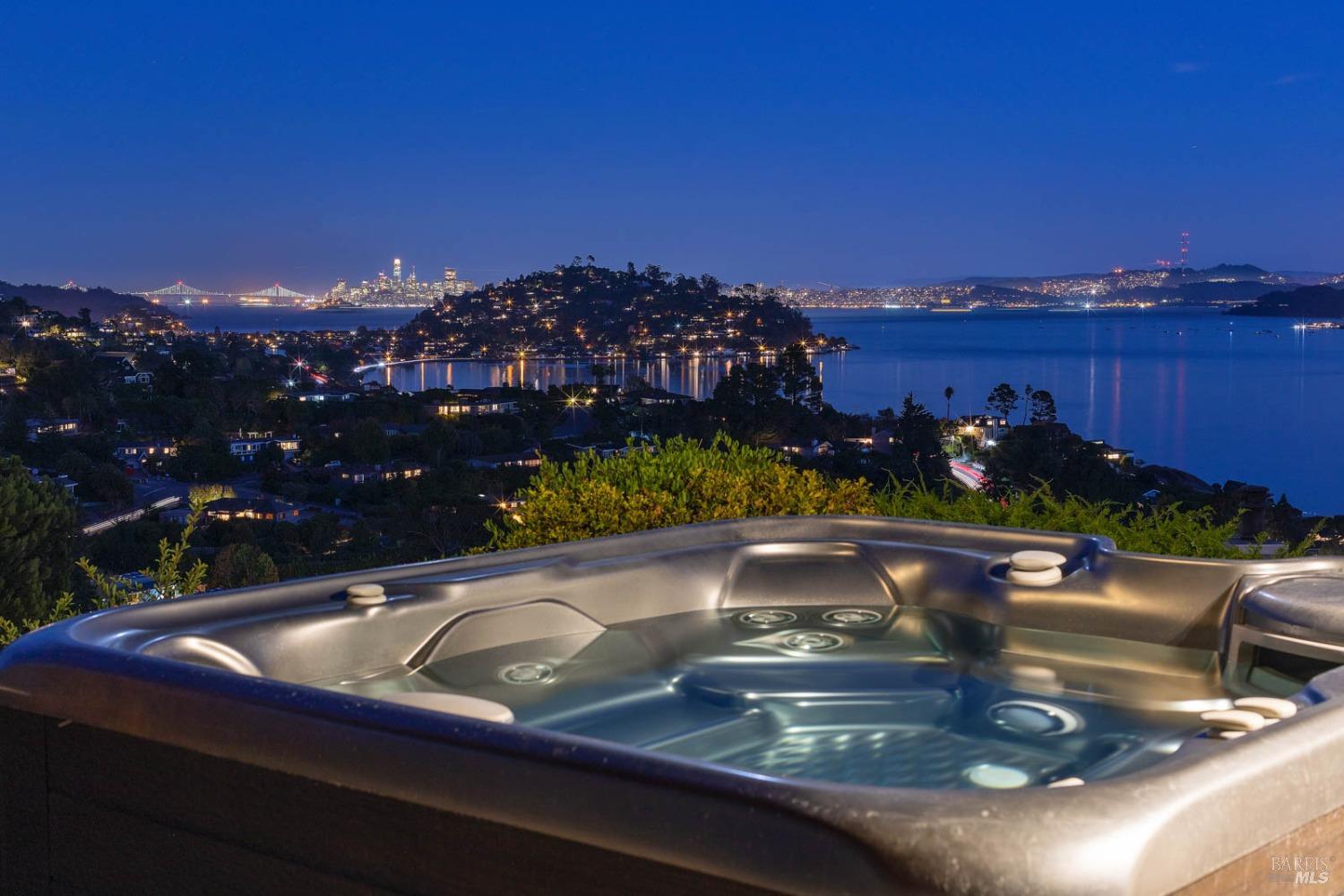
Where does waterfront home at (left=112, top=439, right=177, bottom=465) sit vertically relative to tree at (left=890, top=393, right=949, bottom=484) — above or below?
below

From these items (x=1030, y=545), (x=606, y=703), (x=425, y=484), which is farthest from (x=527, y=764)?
(x=425, y=484)

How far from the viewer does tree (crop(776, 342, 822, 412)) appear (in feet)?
91.2

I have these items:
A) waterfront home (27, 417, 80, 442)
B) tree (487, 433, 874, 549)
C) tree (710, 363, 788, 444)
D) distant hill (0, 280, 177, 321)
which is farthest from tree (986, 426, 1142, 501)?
distant hill (0, 280, 177, 321)

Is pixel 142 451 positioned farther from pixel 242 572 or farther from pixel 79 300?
pixel 79 300

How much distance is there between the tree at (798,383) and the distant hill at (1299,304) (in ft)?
84.2

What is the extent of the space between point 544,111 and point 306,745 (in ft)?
109

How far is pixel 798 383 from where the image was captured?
28453 mm

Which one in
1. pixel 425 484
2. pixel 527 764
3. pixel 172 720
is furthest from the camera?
pixel 425 484

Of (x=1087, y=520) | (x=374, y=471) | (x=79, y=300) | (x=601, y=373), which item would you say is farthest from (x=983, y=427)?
(x=79, y=300)

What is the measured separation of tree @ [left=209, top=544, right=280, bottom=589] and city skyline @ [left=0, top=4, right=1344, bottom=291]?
10.7 metres

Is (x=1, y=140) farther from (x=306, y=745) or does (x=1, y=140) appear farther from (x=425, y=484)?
(x=306, y=745)

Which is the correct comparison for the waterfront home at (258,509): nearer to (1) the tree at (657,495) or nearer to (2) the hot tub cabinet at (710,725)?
(1) the tree at (657,495)

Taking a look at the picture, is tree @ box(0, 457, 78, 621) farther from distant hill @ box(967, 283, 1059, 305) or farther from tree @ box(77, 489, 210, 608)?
distant hill @ box(967, 283, 1059, 305)

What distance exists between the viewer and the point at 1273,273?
47500mm
